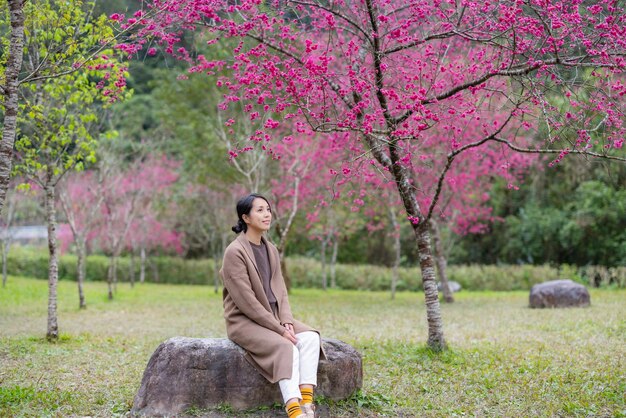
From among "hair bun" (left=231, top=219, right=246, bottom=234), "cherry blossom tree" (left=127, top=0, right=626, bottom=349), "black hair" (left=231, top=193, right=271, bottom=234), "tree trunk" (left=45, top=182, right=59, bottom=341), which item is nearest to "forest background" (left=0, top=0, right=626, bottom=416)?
"tree trunk" (left=45, top=182, right=59, bottom=341)

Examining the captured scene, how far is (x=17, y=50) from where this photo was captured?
529cm

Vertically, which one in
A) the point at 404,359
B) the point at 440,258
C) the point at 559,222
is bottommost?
the point at 404,359

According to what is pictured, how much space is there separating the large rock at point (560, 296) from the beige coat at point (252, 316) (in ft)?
38.4

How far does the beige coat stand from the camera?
16.4 feet

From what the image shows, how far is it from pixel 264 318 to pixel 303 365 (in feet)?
1.66

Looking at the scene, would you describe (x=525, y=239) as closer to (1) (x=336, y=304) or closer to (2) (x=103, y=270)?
(1) (x=336, y=304)

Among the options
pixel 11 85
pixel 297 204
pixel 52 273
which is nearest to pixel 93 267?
pixel 297 204

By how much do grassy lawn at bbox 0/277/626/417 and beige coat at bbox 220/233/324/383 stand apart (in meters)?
0.89

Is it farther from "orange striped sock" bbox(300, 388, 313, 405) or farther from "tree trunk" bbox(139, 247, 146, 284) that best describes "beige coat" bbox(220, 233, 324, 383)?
"tree trunk" bbox(139, 247, 146, 284)

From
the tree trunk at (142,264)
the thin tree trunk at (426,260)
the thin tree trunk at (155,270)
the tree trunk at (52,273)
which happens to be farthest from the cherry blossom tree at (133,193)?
the thin tree trunk at (426,260)

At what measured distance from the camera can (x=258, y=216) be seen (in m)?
5.47

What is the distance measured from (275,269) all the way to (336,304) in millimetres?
12531

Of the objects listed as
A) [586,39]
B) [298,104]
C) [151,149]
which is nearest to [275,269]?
[298,104]

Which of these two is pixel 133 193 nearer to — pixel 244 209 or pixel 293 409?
pixel 244 209
